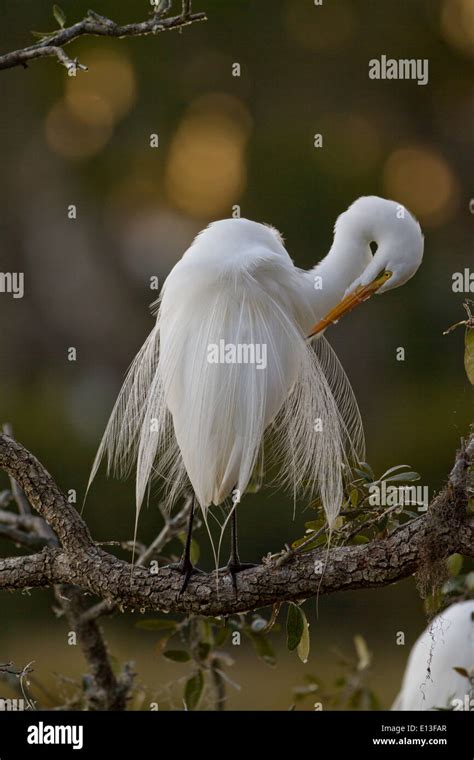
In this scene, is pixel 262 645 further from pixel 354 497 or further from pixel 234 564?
pixel 354 497

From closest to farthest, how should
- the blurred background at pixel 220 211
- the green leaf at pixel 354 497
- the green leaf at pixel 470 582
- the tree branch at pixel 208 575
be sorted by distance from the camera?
1. the tree branch at pixel 208 575
2. the green leaf at pixel 354 497
3. the green leaf at pixel 470 582
4. the blurred background at pixel 220 211

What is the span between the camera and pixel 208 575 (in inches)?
64.3

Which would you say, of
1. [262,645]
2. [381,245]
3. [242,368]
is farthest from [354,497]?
[381,245]

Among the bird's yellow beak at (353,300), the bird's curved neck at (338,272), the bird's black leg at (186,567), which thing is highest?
the bird's curved neck at (338,272)

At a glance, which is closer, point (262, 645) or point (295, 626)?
point (295, 626)

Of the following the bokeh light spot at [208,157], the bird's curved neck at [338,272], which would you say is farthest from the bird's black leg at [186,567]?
the bokeh light spot at [208,157]

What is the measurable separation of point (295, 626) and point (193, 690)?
1.16 feet

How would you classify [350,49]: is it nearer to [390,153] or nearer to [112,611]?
[390,153]

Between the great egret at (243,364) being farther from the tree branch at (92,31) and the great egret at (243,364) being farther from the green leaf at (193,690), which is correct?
the tree branch at (92,31)

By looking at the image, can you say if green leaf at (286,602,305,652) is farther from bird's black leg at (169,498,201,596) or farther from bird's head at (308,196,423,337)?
bird's head at (308,196,423,337)

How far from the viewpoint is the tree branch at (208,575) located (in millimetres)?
1442

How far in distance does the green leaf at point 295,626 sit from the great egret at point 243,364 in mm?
137

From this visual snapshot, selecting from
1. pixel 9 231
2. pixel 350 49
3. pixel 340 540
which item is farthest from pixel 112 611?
pixel 350 49
